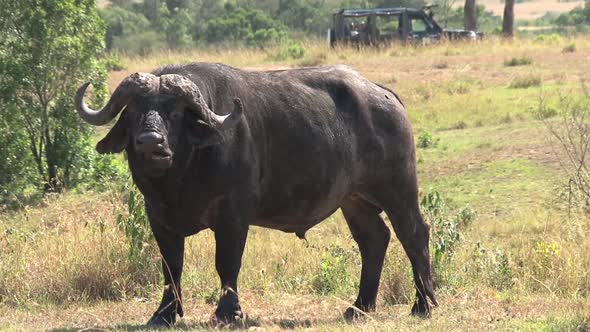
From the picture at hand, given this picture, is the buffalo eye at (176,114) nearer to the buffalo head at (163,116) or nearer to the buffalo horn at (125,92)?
the buffalo head at (163,116)

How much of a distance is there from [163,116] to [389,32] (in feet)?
99.6

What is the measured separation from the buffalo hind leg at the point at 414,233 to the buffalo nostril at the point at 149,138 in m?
2.49

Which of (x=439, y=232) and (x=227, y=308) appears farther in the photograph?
(x=439, y=232)

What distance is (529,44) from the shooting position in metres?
32.7

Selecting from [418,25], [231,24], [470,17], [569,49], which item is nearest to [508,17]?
[470,17]

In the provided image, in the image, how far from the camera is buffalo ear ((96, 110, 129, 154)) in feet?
25.6

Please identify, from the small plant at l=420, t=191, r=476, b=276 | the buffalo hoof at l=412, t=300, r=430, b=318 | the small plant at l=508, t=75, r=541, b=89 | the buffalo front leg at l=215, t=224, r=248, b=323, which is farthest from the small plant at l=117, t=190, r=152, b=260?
the small plant at l=508, t=75, r=541, b=89

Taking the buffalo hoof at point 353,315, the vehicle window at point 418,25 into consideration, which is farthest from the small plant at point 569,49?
the buffalo hoof at point 353,315

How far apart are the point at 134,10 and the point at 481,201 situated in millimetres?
54562

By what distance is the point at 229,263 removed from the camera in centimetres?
808

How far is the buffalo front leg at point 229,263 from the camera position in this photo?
8.04 m

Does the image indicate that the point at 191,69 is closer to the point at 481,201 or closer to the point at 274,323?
the point at 274,323

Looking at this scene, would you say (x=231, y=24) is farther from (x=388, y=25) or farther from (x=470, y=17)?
(x=470, y=17)

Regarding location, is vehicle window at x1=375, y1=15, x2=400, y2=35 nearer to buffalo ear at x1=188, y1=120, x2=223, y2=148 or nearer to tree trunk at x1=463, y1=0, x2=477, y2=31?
tree trunk at x1=463, y1=0, x2=477, y2=31
